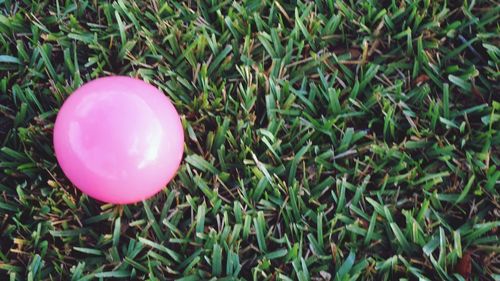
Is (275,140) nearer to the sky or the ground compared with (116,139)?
nearer to the ground

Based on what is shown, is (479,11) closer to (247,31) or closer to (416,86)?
(416,86)

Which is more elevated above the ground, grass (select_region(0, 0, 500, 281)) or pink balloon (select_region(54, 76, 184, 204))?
pink balloon (select_region(54, 76, 184, 204))

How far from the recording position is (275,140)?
2.28 metres

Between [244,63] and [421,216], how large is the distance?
856 mm

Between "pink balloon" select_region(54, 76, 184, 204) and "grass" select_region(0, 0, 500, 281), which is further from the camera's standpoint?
"grass" select_region(0, 0, 500, 281)

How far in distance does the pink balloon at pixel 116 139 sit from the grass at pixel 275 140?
0.70 feet

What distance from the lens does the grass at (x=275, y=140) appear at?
2.12 meters

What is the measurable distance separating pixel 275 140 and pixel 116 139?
599 mm

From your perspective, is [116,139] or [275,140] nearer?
[116,139]

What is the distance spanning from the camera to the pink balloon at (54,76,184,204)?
194 centimetres

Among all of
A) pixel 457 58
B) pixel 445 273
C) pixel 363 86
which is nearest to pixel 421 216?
pixel 445 273

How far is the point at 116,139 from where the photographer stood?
194cm

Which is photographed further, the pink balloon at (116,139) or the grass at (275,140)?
the grass at (275,140)

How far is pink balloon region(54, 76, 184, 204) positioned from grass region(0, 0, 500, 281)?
21 cm
